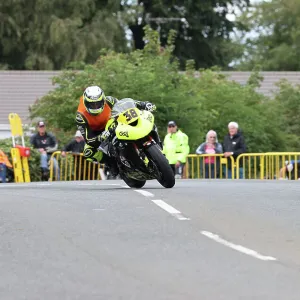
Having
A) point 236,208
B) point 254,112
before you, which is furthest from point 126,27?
point 236,208

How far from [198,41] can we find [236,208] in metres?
48.6

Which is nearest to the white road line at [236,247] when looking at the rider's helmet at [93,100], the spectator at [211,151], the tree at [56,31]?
the rider's helmet at [93,100]

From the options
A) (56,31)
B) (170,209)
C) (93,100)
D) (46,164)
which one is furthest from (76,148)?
(56,31)

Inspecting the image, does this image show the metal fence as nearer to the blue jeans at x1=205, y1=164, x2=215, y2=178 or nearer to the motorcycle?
the blue jeans at x1=205, y1=164, x2=215, y2=178

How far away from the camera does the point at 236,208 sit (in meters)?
14.0

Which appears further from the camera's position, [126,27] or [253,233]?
[126,27]

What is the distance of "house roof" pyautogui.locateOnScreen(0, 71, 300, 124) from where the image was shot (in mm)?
45438

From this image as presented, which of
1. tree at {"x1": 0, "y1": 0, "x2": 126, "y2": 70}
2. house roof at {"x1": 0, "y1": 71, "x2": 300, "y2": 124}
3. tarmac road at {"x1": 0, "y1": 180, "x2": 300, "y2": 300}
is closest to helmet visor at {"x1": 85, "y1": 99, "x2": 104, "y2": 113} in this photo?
tarmac road at {"x1": 0, "y1": 180, "x2": 300, "y2": 300}

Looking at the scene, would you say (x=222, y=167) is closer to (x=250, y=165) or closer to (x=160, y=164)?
(x=250, y=165)

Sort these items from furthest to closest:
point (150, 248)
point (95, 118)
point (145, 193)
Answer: point (95, 118) < point (145, 193) < point (150, 248)

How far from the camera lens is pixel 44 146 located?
29.5 metres

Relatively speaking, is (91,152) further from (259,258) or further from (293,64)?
(293,64)

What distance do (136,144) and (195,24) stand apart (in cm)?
4475

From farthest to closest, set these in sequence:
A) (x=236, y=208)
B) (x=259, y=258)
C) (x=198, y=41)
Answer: (x=198, y=41)
(x=236, y=208)
(x=259, y=258)
